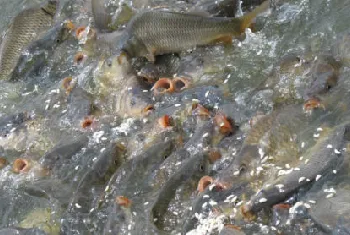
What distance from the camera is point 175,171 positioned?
6.16 metres

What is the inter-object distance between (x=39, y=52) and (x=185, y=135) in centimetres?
321

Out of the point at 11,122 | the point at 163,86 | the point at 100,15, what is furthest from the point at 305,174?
the point at 100,15

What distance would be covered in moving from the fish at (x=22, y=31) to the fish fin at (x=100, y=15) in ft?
2.85

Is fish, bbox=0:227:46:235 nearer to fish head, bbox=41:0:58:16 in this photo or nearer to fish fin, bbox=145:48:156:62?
fish fin, bbox=145:48:156:62

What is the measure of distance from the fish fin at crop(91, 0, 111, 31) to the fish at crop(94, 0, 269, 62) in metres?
0.73

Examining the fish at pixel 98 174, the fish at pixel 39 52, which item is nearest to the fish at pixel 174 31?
the fish at pixel 39 52

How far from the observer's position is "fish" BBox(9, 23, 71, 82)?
8719mm

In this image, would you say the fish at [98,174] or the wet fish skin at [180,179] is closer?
the wet fish skin at [180,179]

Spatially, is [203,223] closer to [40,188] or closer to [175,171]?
[175,171]

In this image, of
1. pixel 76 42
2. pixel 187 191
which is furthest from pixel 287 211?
pixel 76 42

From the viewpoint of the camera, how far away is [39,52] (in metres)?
8.81

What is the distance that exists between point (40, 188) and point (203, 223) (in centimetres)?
201

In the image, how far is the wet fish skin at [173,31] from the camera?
24.0 ft

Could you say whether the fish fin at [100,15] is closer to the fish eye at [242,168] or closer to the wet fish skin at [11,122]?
the wet fish skin at [11,122]
